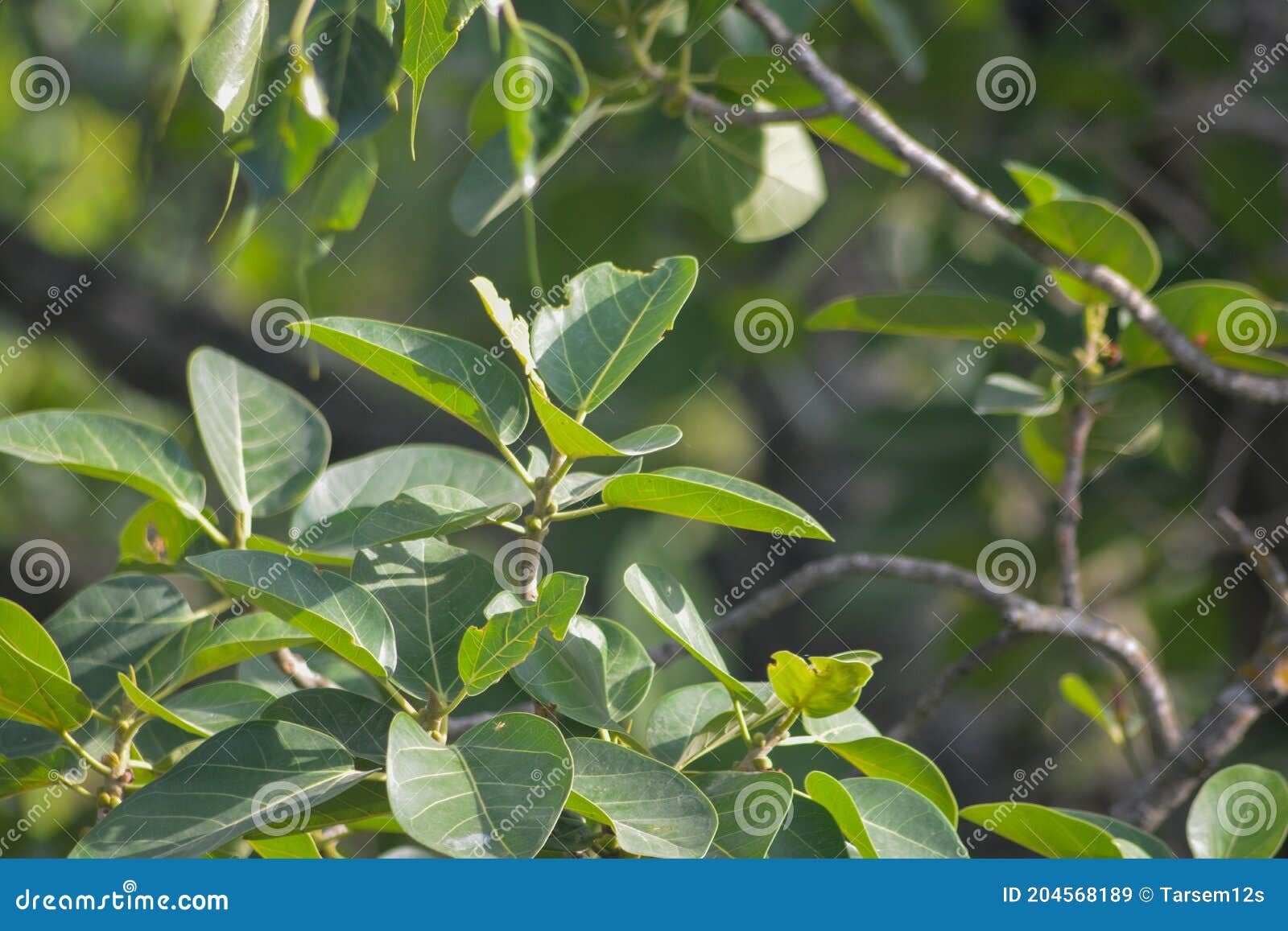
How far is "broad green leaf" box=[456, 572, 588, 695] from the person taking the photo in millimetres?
539

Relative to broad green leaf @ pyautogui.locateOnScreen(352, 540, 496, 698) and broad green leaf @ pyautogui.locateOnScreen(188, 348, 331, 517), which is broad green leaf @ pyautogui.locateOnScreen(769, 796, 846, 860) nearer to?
broad green leaf @ pyautogui.locateOnScreen(352, 540, 496, 698)

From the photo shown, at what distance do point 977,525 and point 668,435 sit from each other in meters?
1.32

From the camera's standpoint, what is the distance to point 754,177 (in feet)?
3.58

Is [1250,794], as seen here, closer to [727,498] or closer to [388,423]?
[727,498]

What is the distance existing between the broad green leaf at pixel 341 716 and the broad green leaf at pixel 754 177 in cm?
66

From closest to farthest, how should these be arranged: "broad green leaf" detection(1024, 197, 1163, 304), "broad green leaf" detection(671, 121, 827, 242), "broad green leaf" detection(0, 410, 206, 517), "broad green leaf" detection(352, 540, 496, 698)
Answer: "broad green leaf" detection(352, 540, 496, 698) → "broad green leaf" detection(0, 410, 206, 517) → "broad green leaf" detection(1024, 197, 1163, 304) → "broad green leaf" detection(671, 121, 827, 242)

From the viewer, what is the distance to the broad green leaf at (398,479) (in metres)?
0.74

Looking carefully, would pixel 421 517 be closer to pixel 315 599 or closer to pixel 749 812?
pixel 315 599

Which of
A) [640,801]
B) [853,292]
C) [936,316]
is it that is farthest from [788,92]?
[853,292]

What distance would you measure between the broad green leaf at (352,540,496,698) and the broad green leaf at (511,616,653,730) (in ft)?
0.13

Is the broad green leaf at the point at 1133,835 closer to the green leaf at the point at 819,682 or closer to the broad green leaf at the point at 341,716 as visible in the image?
the green leaf at the point at 819,682

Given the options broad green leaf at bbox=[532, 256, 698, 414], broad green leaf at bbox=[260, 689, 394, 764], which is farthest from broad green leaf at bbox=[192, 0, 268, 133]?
broad green leaf at bbox=[260, 689, 394, 764]

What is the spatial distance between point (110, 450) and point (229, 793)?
0.95ft

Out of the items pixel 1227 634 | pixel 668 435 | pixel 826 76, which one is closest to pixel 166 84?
pixel 826 76
